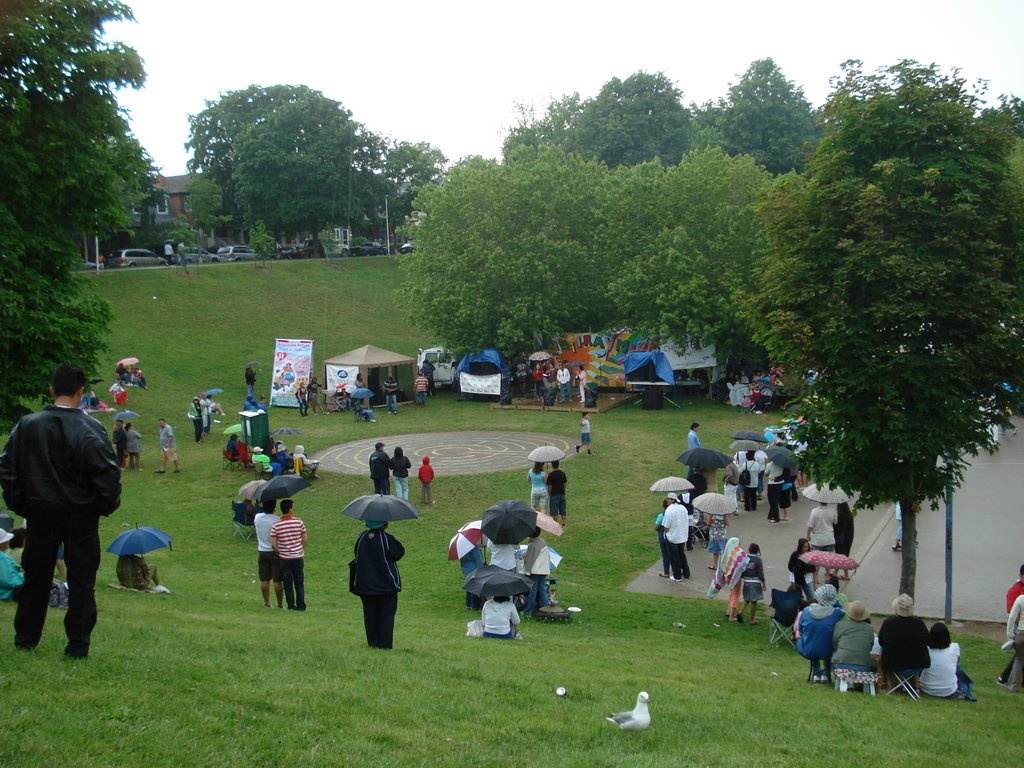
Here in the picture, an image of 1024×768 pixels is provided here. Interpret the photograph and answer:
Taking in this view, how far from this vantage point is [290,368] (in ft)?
131

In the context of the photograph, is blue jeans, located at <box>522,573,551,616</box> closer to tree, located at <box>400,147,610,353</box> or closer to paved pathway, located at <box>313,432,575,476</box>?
paved pathway, located at <box>313,432,575,476</box>

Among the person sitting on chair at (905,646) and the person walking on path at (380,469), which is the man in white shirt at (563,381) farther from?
the person sitting on chair at (905,646)

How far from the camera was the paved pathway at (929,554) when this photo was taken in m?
15.3

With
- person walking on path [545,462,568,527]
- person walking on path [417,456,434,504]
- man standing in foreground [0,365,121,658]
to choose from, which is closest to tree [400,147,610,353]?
person walking on path [417,456,434,504]

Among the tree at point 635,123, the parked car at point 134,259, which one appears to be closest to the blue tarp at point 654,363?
the tree at point 635,123

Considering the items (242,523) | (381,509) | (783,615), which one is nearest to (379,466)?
(242,523)

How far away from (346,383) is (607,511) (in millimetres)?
19869

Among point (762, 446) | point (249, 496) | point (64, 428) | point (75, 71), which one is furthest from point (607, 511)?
point (64, 428)

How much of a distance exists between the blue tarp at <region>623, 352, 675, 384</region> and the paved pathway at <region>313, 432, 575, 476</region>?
7848mm

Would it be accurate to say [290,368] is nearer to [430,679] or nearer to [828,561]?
[828,561]

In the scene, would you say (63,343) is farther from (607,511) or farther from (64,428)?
(607,511)

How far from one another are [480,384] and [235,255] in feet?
124

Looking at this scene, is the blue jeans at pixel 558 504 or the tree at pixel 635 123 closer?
the blue jeans at pixel 558 504

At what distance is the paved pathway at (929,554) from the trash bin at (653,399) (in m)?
15.1
